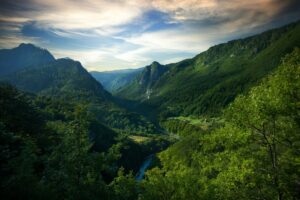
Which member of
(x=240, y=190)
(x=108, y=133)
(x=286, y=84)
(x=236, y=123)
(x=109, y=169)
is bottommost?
(x=108, y=133)

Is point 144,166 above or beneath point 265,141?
beneath

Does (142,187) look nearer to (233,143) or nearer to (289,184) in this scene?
(233,143)

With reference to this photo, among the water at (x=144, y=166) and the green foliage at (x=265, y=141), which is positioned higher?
the green foliage at (x=265, y=141)

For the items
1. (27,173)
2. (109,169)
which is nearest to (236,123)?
(109,169)

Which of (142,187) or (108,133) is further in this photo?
(108,133)

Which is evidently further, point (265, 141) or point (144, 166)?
point (144, 166)

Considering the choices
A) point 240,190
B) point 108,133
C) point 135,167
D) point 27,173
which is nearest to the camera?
point 27,173

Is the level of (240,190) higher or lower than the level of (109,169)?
lower

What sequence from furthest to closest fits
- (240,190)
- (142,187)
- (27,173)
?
1. (142,187)
2. (240,190)
3. (27,173)

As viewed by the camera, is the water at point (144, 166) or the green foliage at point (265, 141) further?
the water at point (144, 166)

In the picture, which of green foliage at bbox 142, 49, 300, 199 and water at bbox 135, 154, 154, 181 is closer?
green foliage at bbox 142, 49, 300, 199

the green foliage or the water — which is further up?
the green foliage
